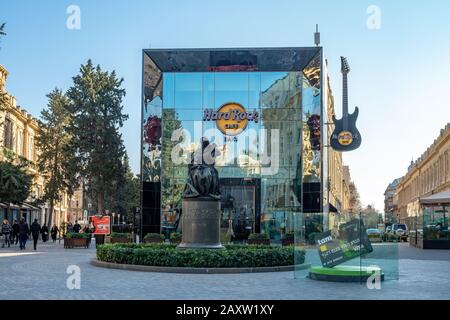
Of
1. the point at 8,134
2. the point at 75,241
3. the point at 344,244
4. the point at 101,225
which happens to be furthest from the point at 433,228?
the point at 8,134

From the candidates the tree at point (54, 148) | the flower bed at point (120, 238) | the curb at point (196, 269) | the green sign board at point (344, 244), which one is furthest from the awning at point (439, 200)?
the tree at point (54, 148)

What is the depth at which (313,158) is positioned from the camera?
141 ft

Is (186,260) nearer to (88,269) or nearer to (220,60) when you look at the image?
(88,269)

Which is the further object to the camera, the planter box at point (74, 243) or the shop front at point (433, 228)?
the shop front at point (433, 228)

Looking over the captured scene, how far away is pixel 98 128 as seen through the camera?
1971 inches

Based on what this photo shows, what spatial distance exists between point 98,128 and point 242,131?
13149mm

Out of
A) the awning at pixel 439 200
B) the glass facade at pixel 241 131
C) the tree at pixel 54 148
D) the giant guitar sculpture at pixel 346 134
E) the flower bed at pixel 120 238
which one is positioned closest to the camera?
the flower bed at pixel 120 238

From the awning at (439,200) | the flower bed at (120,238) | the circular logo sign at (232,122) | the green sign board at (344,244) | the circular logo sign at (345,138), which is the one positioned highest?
the circular logo sign at (232,122)

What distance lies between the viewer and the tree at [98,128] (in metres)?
50.4

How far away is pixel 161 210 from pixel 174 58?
11.1 m

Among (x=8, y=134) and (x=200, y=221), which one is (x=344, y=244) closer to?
(x=200, y=221)

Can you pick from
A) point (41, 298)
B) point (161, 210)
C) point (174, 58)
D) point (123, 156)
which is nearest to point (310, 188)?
point (161, 210)

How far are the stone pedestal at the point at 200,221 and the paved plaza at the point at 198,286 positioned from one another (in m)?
2.42

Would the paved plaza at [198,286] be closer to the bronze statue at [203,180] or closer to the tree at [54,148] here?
the bronze statue at [203,180]
